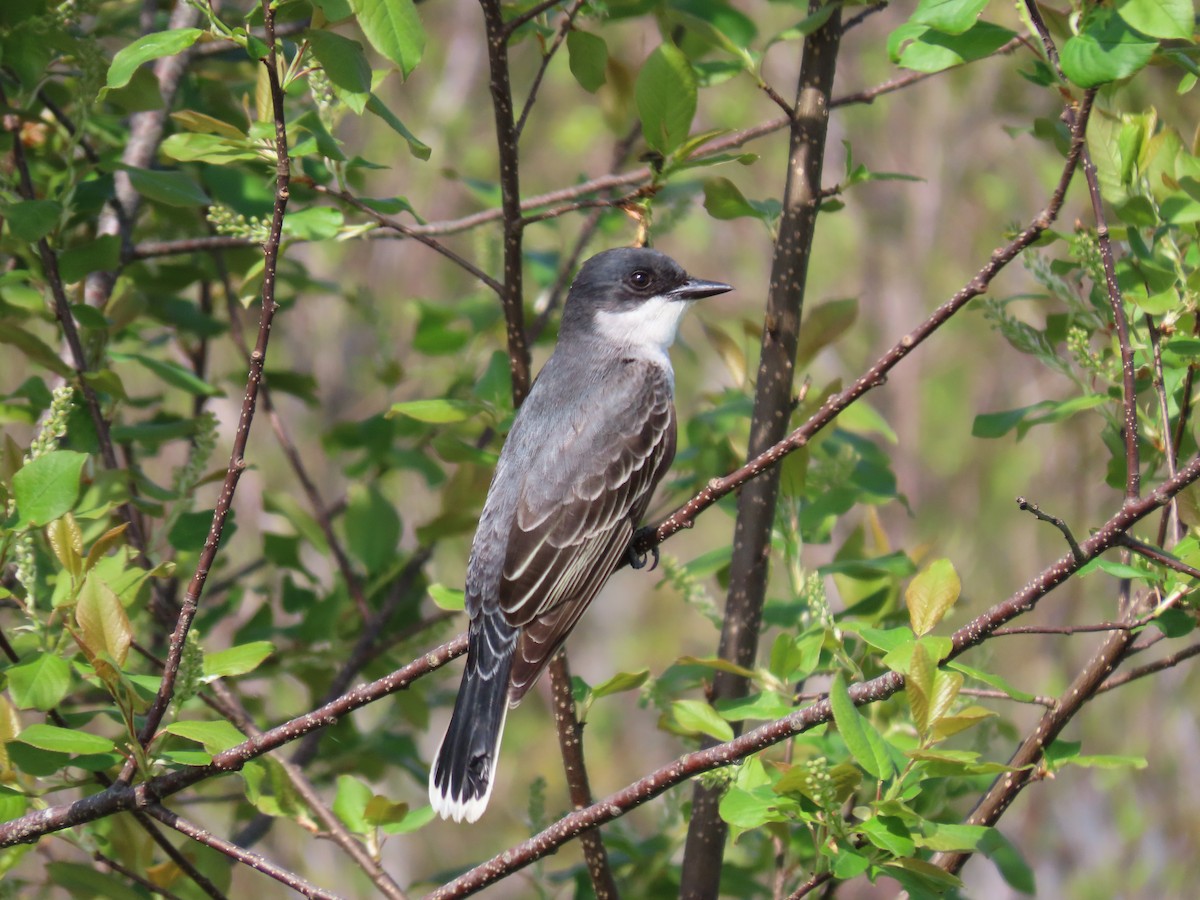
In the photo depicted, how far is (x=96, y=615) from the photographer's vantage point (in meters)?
2.59

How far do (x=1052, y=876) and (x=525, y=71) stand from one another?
781 centimetres

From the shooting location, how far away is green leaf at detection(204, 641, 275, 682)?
9.00 ft

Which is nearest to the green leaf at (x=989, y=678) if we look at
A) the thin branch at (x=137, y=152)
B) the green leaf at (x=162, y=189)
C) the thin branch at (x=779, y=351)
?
the thin branch at (x=779, y=351)

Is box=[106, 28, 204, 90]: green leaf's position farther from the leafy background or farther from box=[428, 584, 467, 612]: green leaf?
box=[428, 584, 467, 612]: green leaf

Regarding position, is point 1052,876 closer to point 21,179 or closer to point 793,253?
point 793,253

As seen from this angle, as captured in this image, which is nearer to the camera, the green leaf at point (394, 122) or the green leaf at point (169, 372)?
the green leaf at point (394, 122)

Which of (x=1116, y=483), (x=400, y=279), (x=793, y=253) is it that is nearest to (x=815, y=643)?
(x=1116, y=483)

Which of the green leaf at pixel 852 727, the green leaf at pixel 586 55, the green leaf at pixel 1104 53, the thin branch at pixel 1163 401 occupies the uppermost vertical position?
the green leaf at pixel 586 55

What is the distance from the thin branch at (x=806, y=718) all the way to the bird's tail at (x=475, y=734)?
1.21m

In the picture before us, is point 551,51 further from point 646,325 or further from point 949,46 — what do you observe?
point 646,325

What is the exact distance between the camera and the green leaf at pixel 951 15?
2.53m

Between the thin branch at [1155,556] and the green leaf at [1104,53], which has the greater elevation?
the green leaf at [1104,53]

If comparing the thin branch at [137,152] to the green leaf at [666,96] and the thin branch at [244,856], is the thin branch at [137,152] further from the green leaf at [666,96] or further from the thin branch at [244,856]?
the thin branch at [244,856]

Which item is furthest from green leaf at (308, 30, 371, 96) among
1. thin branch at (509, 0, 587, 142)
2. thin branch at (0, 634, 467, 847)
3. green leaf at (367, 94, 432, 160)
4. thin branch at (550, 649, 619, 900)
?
thin branch at (550, 649, 619, 900)
